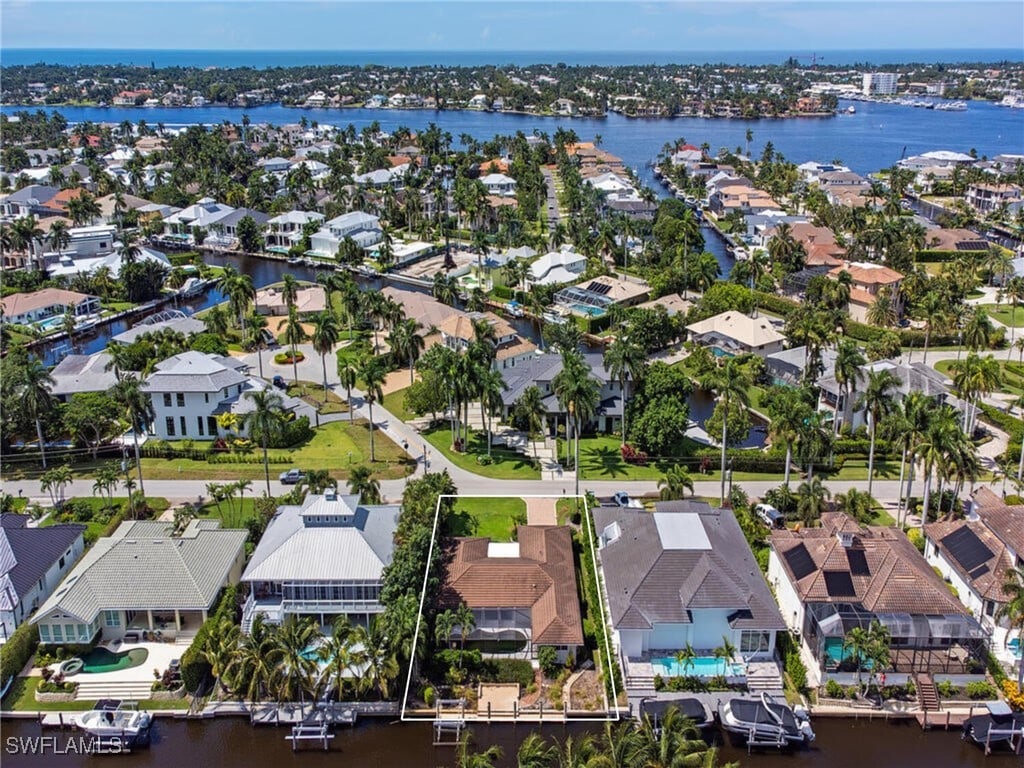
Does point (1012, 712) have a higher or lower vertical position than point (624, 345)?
lower

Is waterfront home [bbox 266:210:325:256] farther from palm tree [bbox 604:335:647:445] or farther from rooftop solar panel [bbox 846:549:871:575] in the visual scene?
rooftop solar panel [bbox 846:549:871:575]

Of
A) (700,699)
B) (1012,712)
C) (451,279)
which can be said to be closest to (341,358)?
(451,279)

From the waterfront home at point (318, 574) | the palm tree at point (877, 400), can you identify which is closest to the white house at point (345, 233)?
the waterfront home at point (318, 574)

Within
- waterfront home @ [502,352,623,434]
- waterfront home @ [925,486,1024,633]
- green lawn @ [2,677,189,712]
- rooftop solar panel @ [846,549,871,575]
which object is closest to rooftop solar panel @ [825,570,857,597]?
rooftop solar panel @ [846,549,871,575]

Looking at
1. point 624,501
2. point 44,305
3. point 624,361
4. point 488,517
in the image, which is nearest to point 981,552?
point 624,501

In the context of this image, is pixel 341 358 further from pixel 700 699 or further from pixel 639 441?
pixel 700 699

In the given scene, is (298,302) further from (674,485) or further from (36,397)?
(674,485)
